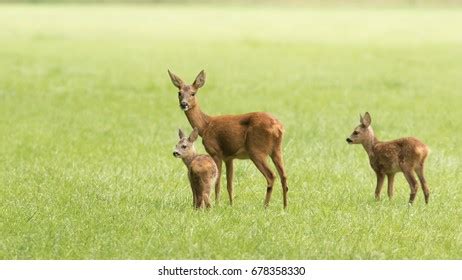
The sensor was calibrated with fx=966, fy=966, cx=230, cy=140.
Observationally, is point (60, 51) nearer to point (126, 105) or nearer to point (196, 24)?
point (126, 105)

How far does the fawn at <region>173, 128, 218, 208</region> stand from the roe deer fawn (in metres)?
0.34

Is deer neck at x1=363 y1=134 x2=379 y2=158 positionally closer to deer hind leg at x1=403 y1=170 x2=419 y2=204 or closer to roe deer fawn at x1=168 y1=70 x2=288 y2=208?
deer hind leg at x1=403 y1=170 x2=419 y2=204

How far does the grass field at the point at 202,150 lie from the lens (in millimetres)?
10477

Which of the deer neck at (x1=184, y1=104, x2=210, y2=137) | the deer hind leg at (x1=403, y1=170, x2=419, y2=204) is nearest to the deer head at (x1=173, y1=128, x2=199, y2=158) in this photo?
the deer neck at (x1=184, y1=104, x2=210, y2=137)

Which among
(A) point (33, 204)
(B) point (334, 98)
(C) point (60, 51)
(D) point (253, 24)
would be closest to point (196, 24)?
(D) point (253, 24)

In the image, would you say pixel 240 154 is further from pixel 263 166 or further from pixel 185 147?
pixel 185 147

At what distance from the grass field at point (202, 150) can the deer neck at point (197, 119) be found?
39.8 inches

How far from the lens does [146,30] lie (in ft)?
192

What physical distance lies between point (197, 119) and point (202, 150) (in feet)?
17.1

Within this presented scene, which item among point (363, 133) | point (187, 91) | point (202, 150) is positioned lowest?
point (202, 150)

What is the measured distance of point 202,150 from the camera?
17.5 m

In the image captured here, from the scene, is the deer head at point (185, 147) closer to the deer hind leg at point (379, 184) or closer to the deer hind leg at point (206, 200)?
the deer hind leg at point (206, 200)

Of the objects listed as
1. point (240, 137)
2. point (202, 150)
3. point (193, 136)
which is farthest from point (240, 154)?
point (202, 150)
